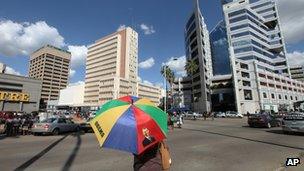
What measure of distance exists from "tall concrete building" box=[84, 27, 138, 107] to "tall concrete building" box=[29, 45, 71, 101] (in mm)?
35892

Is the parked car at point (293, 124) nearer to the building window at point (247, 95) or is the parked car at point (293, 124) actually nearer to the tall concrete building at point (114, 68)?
the building window at point (247, 95)

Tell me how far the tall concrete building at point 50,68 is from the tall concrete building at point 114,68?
35892 mm

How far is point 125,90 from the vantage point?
136500 mm

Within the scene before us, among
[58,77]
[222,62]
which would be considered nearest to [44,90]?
[58,77]

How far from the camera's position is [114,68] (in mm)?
141875

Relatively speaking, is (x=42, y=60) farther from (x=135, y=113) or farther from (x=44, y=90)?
(x=135, y=113)

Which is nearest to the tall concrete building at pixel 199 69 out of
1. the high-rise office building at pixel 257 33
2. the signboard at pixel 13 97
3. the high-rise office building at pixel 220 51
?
the high-rise office building at pixel 257 33

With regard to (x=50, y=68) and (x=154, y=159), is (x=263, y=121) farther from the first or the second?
A: (x=50, y=68)

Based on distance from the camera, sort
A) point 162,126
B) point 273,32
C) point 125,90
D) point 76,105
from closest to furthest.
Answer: point 162,126, point 273,32, point 125,90, point 76,105

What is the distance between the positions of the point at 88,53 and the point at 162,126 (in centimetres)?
16787

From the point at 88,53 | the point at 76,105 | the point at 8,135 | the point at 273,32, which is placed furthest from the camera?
the point at 88,53

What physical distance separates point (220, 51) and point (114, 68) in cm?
6071

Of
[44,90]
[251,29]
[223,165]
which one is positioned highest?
[251,29]

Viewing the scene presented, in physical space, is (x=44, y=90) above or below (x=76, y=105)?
above
